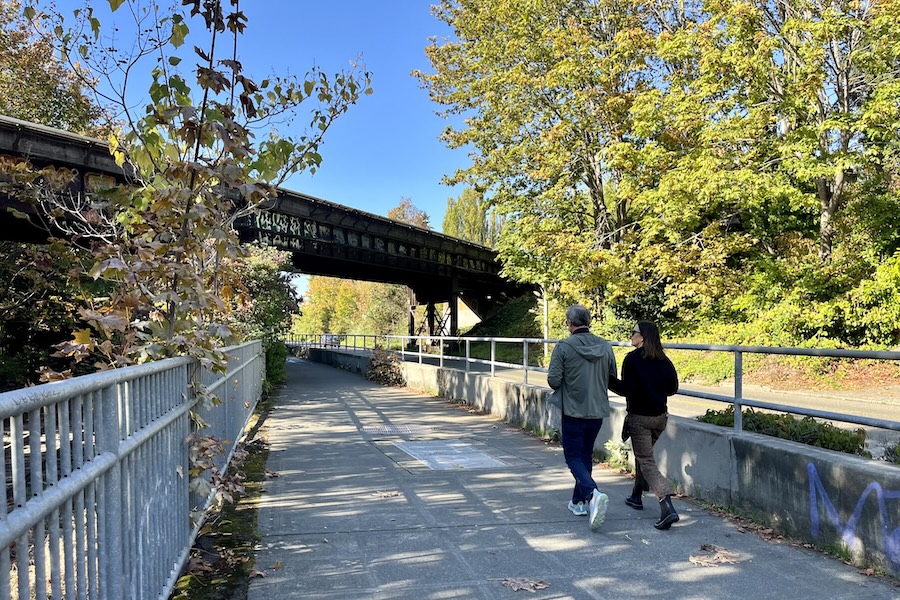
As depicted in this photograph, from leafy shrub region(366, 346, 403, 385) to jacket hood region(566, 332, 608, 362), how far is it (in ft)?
46.9

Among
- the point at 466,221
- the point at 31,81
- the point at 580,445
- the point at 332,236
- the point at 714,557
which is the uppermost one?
the point at 466,221

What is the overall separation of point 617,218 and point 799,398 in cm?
1096

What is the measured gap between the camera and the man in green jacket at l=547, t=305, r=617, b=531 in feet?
17.2

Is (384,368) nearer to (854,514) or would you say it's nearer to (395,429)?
(395,429)

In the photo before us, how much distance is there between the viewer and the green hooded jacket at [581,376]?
5.22 m

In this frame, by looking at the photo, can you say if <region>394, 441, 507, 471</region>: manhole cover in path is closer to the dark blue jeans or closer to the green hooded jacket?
the dark blue jeans

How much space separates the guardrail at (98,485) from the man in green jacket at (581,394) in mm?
2930

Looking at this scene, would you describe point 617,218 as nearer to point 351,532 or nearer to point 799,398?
point 799,398

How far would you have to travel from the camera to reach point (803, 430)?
514cm

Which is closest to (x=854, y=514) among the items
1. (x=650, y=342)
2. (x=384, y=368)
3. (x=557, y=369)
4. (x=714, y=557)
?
(x=714, y=557)

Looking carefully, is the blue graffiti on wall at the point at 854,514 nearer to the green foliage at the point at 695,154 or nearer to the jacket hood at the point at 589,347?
the jacket hood at the point at 589,347

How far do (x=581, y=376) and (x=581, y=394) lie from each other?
0.15 meters

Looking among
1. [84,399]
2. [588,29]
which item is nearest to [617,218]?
[588,29]

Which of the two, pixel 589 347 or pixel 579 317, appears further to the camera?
pixel 579 317
